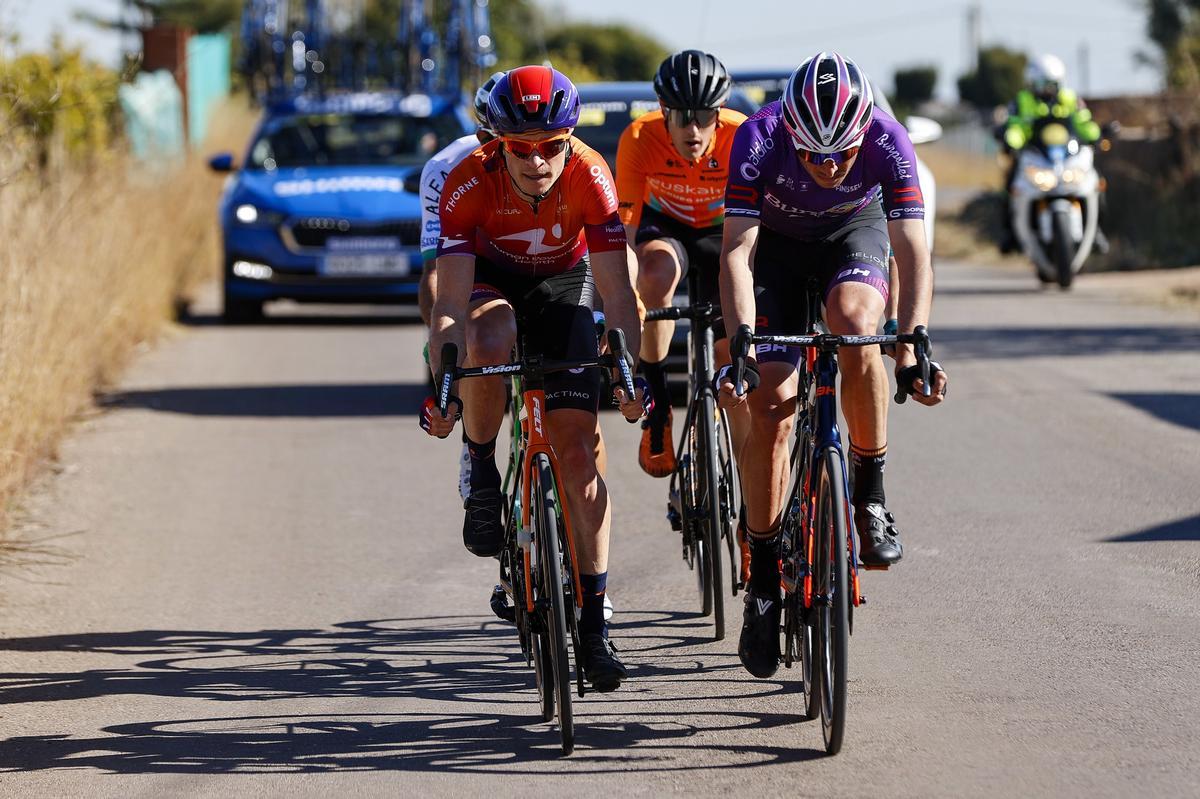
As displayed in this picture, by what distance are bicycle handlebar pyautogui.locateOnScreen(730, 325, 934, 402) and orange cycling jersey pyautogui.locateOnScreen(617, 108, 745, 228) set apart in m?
2.29

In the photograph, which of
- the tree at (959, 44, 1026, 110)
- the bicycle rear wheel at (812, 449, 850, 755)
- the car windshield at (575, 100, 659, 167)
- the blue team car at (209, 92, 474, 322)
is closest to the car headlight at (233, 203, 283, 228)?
the blue team car at (209, 92, 474, 322)

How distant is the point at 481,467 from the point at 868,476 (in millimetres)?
1219

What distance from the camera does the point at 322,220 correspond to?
17.1 meters

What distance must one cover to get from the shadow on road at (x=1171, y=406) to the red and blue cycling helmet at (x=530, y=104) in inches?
256

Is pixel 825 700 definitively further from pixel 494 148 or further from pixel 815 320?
pixel 494 148

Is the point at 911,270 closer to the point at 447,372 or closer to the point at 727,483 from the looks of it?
the point at 447,372

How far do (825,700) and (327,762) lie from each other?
143 cm

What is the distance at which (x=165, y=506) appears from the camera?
32.7ft

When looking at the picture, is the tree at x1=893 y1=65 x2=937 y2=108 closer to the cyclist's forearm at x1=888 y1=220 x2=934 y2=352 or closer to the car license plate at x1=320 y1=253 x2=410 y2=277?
the car license plate at x1=320 y1=253 x2=410 y2=277

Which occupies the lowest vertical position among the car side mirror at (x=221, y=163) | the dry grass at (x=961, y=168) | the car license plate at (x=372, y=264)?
the dry grass at (x=961, y=168)

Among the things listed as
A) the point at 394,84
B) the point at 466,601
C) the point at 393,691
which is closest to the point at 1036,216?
the point at 394,84

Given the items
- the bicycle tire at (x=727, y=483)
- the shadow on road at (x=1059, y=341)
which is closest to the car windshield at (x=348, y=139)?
the shadow on road at (x=1059, y=341)

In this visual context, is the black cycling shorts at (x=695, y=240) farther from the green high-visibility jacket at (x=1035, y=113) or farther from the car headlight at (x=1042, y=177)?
the green high-visibility jacket at (x=1035, y=113)

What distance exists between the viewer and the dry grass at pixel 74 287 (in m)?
9.80
